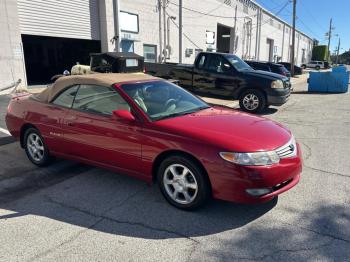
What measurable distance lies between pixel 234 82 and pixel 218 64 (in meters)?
0.87

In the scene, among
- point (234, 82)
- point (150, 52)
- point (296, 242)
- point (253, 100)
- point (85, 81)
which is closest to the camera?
point (296, 242)

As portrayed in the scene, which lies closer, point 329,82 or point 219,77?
point 219,77

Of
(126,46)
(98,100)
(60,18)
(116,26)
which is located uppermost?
(60,18)

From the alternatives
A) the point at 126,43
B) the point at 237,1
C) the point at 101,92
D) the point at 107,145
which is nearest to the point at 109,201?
the point at 107,145

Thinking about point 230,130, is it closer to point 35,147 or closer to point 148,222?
point 148,222

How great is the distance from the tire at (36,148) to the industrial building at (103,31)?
353 inches

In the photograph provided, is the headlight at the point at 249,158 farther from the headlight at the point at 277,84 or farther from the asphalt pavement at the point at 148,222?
the headlight at the point at 277,84

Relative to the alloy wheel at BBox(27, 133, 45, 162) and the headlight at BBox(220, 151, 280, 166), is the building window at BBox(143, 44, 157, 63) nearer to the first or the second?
the alloy wheel at BBox(27, 133, 45, 162)

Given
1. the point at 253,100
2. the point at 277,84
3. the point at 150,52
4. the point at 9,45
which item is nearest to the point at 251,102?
the point at 253,100

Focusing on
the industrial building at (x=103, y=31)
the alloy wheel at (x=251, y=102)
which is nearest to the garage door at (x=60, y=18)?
the industrial building at (x=103, y=31)

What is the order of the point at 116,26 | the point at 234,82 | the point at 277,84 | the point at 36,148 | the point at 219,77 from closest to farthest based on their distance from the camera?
the point at 36,148 < the point at 277,84 < the point at 234,82 < the point at 219,77 < the point at 116,26

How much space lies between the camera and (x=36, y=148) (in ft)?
16.1

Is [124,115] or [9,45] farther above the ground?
[9,45]

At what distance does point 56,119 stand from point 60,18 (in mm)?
11865
